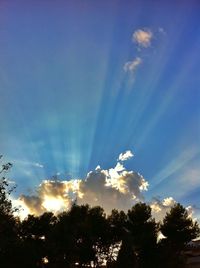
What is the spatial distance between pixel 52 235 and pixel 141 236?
54.0ft

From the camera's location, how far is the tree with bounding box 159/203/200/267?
65438 millimetres

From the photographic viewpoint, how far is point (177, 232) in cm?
6750

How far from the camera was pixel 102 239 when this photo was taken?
69.9 meters

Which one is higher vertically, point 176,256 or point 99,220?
point 99,220


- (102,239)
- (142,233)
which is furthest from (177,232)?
(102,239)

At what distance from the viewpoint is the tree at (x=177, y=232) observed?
65438 millimetres

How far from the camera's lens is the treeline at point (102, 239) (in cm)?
6462

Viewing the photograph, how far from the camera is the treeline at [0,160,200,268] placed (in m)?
64.6

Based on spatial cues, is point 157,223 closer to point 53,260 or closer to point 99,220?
point 99,220

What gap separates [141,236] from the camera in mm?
65750

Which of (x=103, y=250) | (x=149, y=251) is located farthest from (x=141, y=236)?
(x=103, y=250)

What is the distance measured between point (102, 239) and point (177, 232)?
1358cm

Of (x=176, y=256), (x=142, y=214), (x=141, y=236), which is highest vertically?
(x=142, y=214)

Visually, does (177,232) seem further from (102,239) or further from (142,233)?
(102,239)
